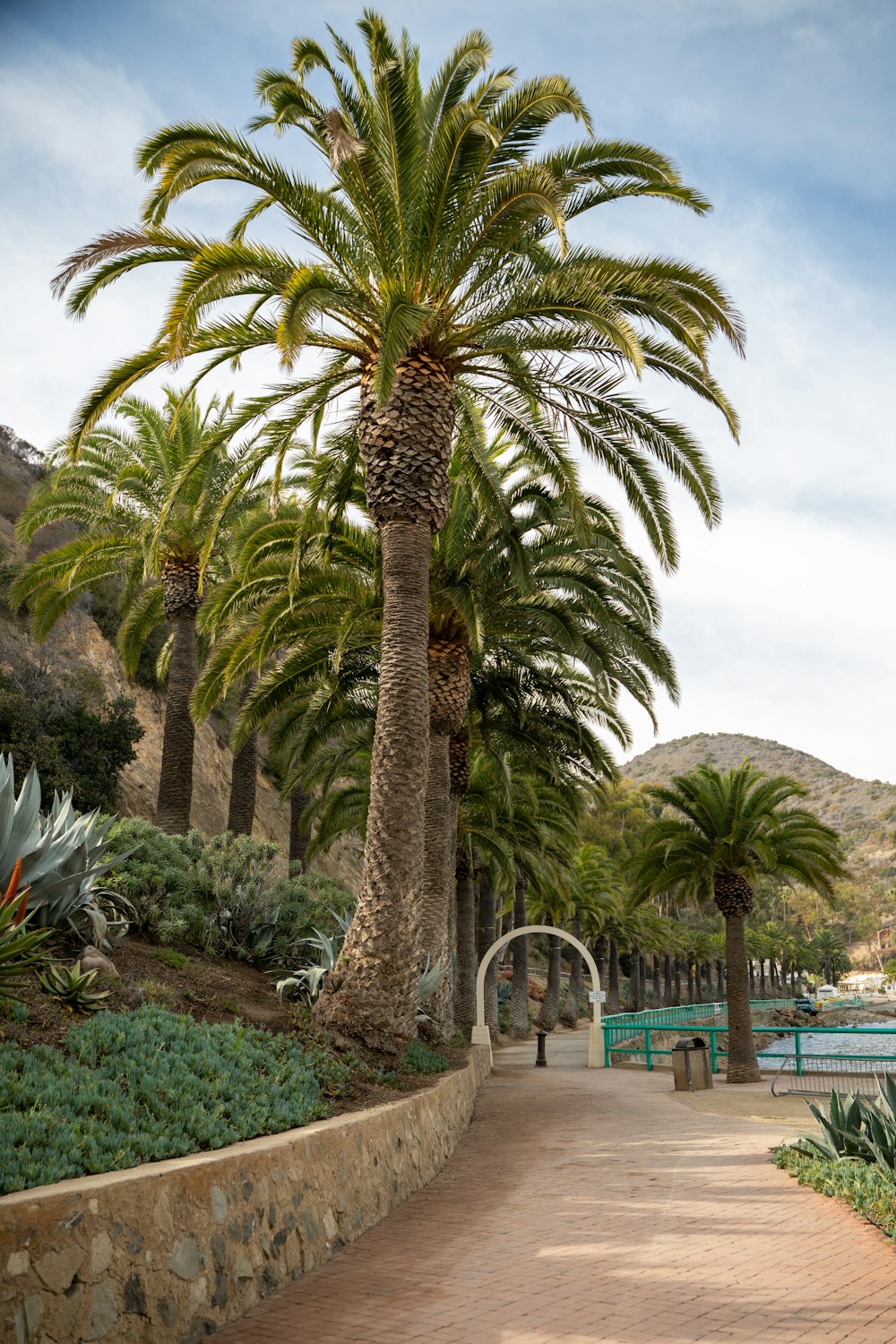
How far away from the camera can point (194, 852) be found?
47.1ft

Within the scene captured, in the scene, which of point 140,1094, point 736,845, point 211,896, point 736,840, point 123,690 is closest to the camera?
point 140,1094

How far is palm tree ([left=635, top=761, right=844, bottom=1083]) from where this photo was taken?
21.7 meters

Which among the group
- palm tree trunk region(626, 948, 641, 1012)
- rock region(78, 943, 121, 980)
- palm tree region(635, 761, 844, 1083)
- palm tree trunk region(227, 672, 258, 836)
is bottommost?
palm tree trunk region(626, 948, 641, 1012)

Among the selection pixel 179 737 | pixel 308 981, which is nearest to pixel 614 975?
pixel 179 737

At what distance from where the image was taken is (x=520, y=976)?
37.0 meters

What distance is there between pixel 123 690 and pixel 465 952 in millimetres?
15346

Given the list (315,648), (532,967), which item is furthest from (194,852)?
(532,967)

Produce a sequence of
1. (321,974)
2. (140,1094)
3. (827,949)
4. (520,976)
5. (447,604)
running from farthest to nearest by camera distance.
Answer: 1. (827,949)
2. (520,976)
3. (447,604)
4. (321,974)
5. (140,1094)

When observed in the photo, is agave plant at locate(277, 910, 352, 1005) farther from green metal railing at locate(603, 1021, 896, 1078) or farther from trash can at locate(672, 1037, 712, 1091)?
trash can at locate(672, 1037, 712, 1091)

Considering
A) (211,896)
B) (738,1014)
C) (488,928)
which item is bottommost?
(738,1014)

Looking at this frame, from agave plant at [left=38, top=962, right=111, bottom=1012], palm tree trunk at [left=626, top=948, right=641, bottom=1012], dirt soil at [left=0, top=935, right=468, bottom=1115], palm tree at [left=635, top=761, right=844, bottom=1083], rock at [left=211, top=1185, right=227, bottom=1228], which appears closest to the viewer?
rock at [left=211, top=1185, right=227, bottom=1228]

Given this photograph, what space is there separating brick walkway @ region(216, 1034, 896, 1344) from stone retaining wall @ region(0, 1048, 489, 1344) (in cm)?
20

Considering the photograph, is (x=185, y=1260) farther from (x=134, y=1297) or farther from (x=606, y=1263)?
(x=606, y=1263)

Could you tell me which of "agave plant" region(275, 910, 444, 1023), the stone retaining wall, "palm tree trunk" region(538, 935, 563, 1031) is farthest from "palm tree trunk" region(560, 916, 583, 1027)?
the stone retaining wall
